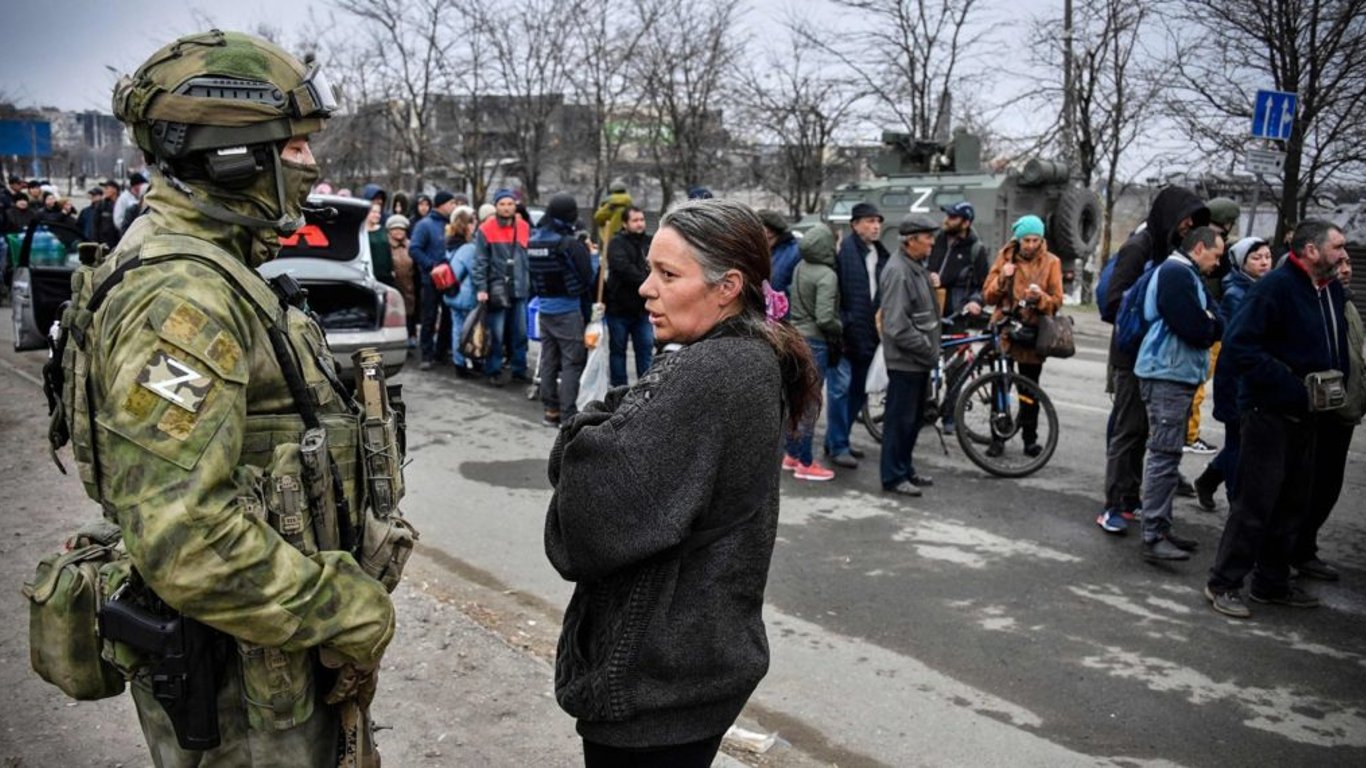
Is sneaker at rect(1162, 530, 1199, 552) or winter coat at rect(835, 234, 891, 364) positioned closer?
sneaker at rect(1162, 530, 1199, 552)

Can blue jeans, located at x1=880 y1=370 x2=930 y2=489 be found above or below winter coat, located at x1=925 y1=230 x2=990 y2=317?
below

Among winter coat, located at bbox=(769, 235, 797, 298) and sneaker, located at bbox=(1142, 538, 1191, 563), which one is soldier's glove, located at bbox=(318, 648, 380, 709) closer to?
sneaker, located at bbox=(1142, 538, 1191, 563)

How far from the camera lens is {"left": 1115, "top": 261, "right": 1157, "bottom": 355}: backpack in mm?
6145

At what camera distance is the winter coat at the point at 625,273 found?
834cm

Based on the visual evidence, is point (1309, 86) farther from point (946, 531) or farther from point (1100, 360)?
point (946, 531)

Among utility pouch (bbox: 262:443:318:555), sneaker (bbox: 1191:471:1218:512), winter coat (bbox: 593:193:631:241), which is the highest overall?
winter coat (bbox: 593:193:631:241)

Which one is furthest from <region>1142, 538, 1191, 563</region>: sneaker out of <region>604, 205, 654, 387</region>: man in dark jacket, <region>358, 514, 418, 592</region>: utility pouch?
<region>358, 514, 418, 592</region>: utility pouch

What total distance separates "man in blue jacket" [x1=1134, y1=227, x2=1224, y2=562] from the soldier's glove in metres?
4.91

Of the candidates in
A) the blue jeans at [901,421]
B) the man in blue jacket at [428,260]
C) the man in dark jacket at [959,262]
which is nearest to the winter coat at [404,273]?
the man in blue jacket at [428,260]

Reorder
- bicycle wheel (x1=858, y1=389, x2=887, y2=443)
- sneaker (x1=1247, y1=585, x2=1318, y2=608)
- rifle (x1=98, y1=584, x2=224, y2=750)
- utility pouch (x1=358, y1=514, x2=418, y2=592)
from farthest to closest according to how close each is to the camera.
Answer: bicycle wheel (x1=858, y1=389, x2=887, y2=443), sneaker (x1=1247, y1=585, x2=1318, y2=608), utility pouch (x1=358, y1=514, x2=418, y2=592), rifle (x1=98, y1=584, x2=224, y2=750)

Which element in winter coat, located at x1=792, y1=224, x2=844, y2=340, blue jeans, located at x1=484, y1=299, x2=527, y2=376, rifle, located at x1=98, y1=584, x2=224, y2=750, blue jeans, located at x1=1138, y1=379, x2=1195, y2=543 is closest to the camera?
rifle, located at x1=98, y1=584, x2=224, y2=750

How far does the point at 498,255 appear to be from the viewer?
409 inches

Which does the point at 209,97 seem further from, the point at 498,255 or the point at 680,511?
the point at 498,255

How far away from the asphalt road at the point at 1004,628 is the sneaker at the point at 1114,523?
6 cm
